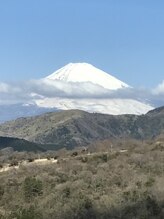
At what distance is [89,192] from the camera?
32000mm

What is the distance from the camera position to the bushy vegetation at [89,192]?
82.3 feet

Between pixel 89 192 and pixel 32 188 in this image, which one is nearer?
pixel 89 192

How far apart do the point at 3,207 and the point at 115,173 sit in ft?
34.3

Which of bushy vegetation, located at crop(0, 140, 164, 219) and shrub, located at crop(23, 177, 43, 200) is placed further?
shrub, located at crop(23, 177, 43, 200)

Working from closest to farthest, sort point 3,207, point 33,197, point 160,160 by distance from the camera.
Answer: point 3,207, point 33,197, point 160,160

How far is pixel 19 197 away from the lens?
34.9 m

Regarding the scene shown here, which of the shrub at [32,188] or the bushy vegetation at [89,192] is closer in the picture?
the bushy vegetation at [89,192]

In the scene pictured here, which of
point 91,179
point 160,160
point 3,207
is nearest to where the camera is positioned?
point 3,207

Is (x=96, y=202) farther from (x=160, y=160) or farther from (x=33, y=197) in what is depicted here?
(x=160, y=160)

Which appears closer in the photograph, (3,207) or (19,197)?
(3,207)

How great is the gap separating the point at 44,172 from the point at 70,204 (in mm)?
17164

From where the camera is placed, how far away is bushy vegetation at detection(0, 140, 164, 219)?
25094mm

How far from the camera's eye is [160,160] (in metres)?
47.2

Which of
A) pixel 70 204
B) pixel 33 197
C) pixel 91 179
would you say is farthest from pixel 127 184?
pixel 70 204
